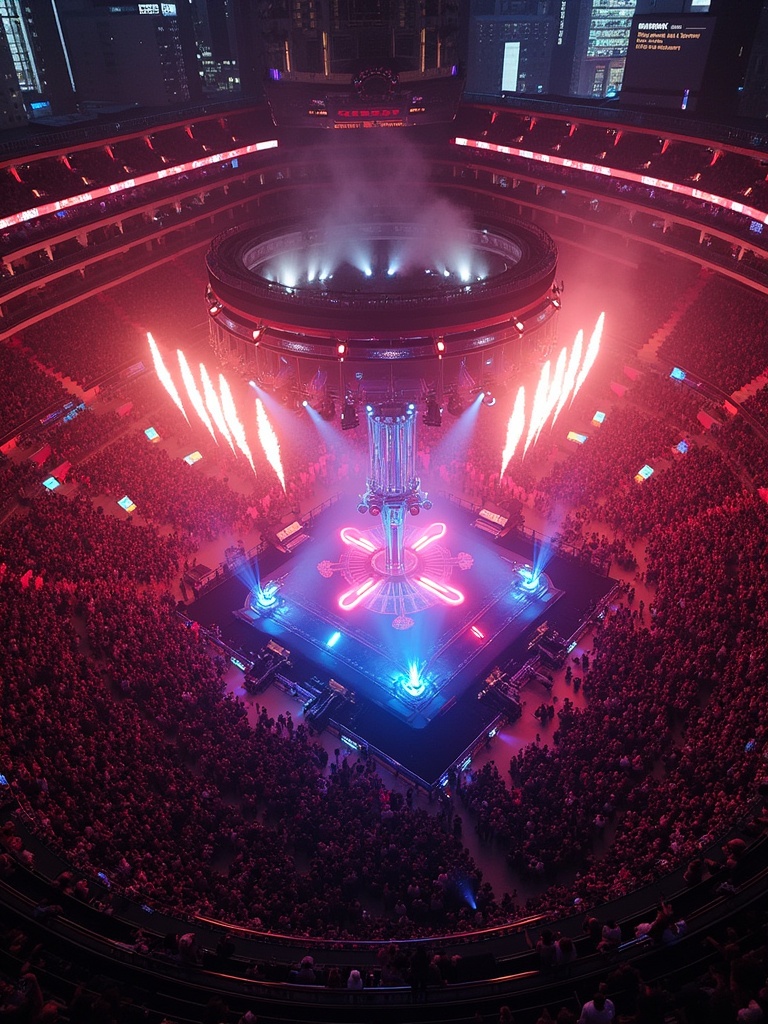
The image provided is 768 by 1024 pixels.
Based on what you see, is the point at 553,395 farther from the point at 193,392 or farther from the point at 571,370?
the point at 193,392

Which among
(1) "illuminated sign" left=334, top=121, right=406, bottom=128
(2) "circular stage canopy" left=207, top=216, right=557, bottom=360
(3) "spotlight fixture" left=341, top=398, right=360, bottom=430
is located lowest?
(3) "spotlight fixture" left=341, top=398, right=360, bottom=430

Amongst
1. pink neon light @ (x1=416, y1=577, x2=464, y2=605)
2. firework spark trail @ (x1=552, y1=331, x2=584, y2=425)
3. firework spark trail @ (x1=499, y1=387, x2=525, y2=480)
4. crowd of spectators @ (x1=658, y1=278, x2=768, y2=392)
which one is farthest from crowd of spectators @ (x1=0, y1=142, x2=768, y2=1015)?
firework spark trail @ (x1=552, y1=331, x2=584, y2=425)

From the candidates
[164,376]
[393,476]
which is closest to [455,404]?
[393,476]

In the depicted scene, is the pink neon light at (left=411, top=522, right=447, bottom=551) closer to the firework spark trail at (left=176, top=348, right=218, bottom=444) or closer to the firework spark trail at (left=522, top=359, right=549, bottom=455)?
the firework spark trail at (left=522, top=359, right=549, bottom=455)

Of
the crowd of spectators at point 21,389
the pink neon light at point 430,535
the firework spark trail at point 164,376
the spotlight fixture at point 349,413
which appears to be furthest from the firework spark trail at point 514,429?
the crowd of spectators at point 21,389

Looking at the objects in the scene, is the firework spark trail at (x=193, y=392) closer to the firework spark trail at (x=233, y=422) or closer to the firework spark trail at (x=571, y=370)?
the firework spark trail at (x=233, y=422)

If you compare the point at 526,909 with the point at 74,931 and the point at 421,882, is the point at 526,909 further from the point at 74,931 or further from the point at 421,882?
the point at 74,931
